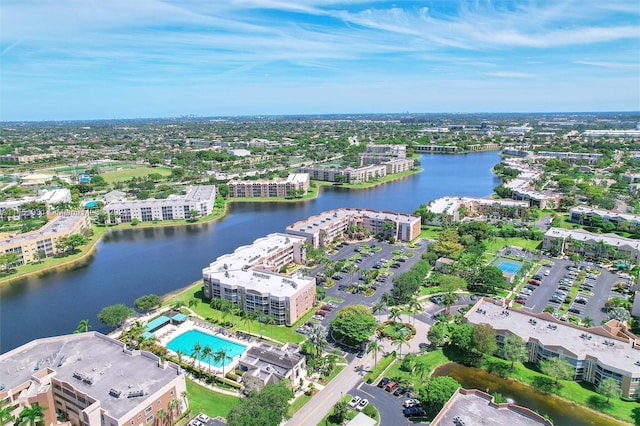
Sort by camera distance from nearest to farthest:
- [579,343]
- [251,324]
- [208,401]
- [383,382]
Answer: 1. [208,401]
2. [383,382]
3. [579,343]
4. [251,324]

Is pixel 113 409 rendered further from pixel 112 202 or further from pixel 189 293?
pixel 112 202

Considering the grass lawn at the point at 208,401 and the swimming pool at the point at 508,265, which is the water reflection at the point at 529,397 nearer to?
the grass lawn at the point at 208,401

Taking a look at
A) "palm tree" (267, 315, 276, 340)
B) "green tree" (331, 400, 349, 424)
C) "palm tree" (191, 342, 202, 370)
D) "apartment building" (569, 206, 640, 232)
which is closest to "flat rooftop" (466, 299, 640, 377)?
"green tree" (331, 400, 349, 424)

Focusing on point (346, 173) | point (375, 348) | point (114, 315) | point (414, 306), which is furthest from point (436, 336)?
point (346, 173)

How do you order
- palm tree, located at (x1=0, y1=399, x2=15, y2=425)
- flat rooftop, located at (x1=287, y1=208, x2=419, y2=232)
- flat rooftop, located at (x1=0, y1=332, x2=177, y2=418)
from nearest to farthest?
palm tree, located at (x1=0, y1=399, x2=15, y2=425) < flat rooftop, located at (x1=0, y1=332, x2=177, y2=418) < flat rooftop, located at (x1=287, y1=208, x2=419, y2=232)

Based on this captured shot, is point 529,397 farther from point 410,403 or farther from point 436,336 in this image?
point 410,403

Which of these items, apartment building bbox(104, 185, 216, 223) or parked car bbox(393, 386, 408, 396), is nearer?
parked car bbox(393, 386, 408, 396)

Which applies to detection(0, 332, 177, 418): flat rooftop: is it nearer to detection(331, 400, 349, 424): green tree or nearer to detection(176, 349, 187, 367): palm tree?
detection(176, 349, 187, 367): palm tree
